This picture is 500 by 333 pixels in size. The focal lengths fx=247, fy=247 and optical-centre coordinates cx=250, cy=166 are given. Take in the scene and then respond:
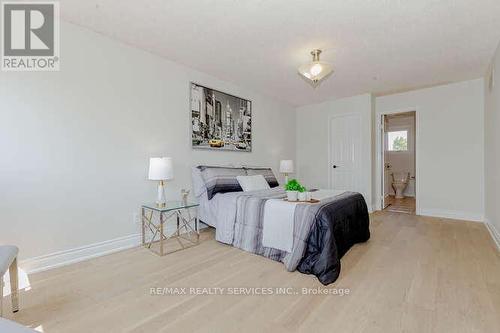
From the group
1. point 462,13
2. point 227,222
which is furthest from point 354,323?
point 462,13

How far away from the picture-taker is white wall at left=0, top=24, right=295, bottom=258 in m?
2.18

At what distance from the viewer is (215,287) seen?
6.51ft

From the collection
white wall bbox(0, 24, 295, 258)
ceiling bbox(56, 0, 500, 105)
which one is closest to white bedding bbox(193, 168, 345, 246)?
white wall bbox(0, 24, 295, 258)

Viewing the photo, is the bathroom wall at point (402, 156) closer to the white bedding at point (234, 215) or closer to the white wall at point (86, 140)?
the white bedding at point (234, 215)

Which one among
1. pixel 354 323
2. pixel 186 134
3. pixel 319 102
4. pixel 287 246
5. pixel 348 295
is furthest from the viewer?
pixel 319 102

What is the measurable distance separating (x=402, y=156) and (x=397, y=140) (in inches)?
19.8

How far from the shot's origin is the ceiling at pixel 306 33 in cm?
219

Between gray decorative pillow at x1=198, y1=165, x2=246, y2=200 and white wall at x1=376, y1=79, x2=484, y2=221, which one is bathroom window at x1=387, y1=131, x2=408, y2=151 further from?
gray decorative pillow at x1=198, y1=165, x2=246, y2=200

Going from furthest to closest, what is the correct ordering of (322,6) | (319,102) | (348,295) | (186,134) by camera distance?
(319,102) → (186,134) → (322,6) → (348,295)

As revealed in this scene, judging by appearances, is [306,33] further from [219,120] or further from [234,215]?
[234,215]

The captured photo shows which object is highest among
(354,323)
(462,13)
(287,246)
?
(462,13)

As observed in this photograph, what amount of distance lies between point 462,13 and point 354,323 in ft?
9.17

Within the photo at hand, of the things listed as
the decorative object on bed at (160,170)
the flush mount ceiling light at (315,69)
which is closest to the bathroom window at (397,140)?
the flush mount ceiling light at (315,69)

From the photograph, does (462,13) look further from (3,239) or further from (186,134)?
(3,239)
